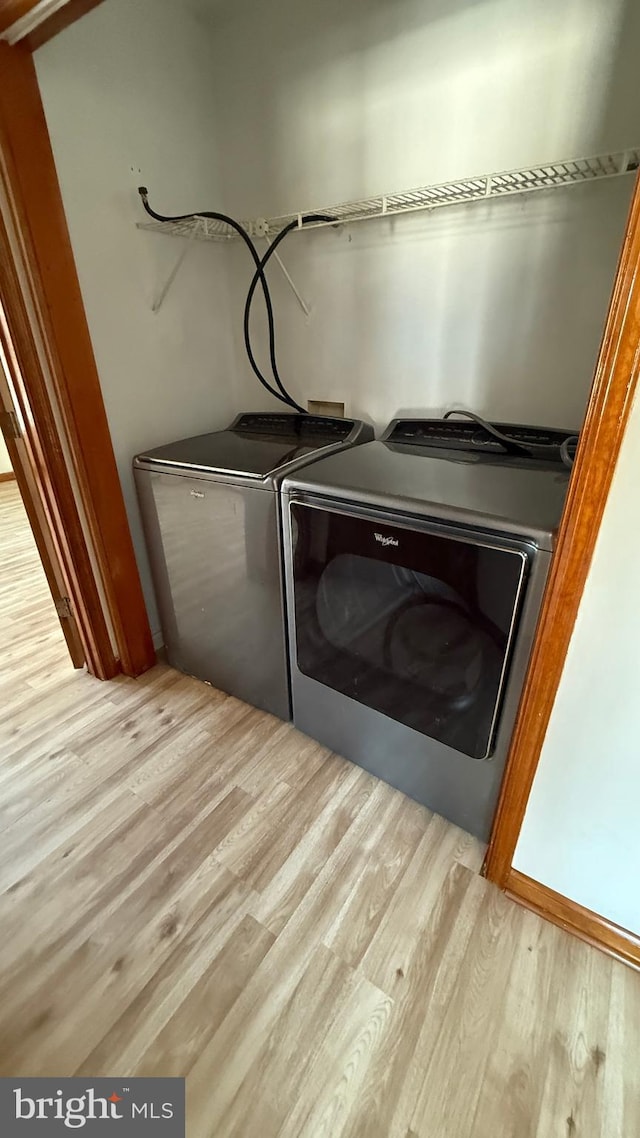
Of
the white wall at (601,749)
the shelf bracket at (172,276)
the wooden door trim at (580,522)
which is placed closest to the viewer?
the wooden door trim at (580,522)

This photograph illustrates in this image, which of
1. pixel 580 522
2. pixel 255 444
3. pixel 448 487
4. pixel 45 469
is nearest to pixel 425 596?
pixel 448 487

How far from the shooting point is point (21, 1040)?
3.08 feet

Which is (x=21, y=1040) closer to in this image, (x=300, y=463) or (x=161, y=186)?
(x=300, y=463)

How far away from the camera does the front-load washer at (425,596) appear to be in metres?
0.97

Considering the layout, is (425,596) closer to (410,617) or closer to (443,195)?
(410,617)

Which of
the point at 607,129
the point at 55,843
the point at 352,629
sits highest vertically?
the point at 607,129

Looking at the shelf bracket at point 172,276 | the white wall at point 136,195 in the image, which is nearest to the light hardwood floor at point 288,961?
the white wall at point 136,195

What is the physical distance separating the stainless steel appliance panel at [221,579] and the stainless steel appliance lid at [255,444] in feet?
0.17

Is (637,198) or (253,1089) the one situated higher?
(637,198)

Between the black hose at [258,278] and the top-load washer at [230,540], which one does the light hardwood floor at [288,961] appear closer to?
the top-load washer at [230,540]

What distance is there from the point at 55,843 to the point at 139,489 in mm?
1096

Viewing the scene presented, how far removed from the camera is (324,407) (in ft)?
6.07

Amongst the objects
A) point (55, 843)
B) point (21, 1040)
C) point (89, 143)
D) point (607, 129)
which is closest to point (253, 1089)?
point (21, 1040)

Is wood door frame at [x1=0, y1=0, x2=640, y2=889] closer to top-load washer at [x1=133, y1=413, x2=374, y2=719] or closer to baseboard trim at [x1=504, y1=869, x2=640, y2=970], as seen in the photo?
baseboard trim at [x1=504, y1=869, x2=640, y2=970]
